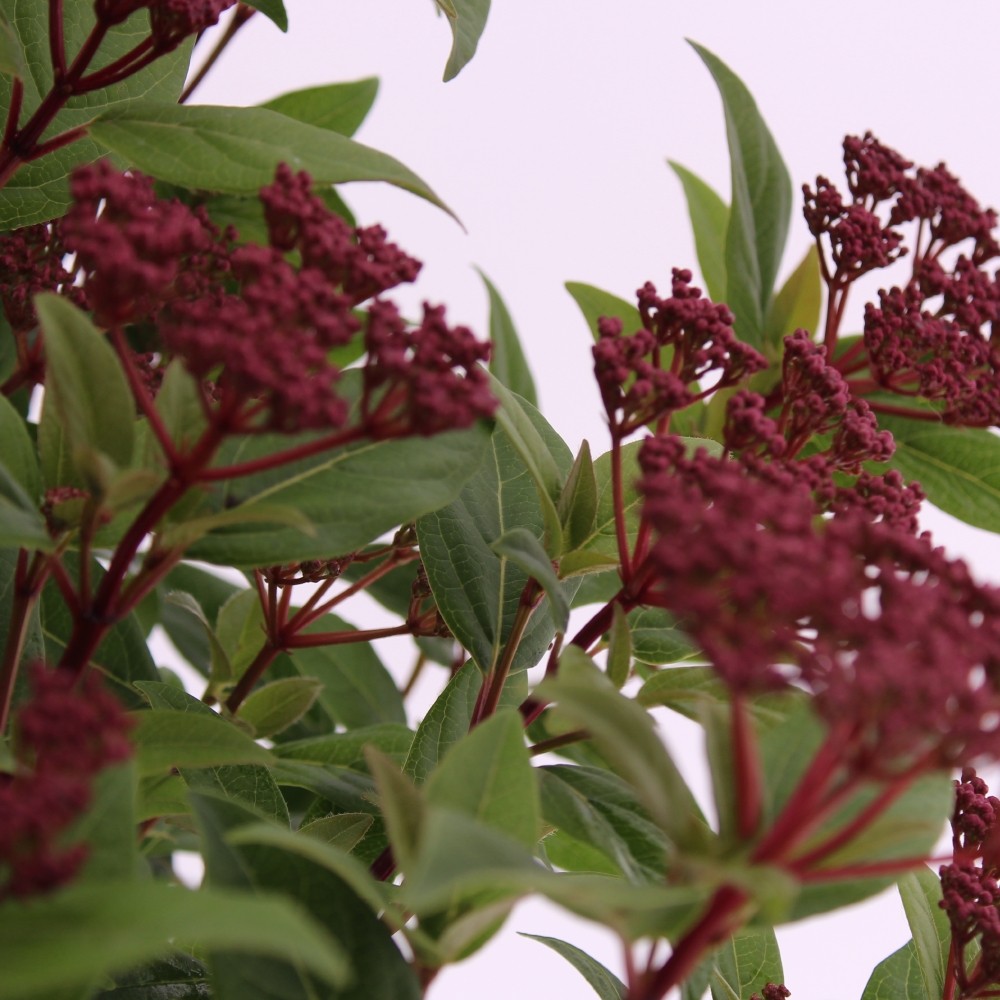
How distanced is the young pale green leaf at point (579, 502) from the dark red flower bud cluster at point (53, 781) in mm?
424

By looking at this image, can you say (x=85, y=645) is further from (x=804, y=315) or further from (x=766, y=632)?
(x=804, y=315)

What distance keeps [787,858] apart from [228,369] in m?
0.33

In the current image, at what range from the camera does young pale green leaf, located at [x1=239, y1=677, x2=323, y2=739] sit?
3.74ft

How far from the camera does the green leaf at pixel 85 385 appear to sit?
64 cm

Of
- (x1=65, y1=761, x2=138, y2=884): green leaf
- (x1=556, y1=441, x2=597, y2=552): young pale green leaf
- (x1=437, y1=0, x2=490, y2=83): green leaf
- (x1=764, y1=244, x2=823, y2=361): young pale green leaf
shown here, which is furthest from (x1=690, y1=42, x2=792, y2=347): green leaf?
(x1=65, y1=761, x2=138, y2=884): green leaf

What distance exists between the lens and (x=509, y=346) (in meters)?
1.52

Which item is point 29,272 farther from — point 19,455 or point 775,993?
point 775,993

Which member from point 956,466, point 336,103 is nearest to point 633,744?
point 956,466

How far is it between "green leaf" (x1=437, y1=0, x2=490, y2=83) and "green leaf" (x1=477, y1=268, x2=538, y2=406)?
52cm

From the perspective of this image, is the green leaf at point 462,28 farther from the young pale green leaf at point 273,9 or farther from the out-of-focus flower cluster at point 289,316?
the out-of-focus flower cluster at point 289,316

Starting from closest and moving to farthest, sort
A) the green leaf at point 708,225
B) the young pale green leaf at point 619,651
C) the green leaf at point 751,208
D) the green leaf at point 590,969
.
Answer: the young pale green leaf at point 619,651, the green leaf at point 590,969, the green leaf at point 751,208, the green leaf at point 708,225

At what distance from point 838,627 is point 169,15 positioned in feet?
1.83

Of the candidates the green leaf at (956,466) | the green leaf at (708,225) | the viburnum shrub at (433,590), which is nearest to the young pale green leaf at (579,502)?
the viburnum shrub at (433,590)

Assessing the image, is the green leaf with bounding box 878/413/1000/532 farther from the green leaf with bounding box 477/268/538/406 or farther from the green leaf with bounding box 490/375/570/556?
the green leaf with bounding box 490/375/570/556
